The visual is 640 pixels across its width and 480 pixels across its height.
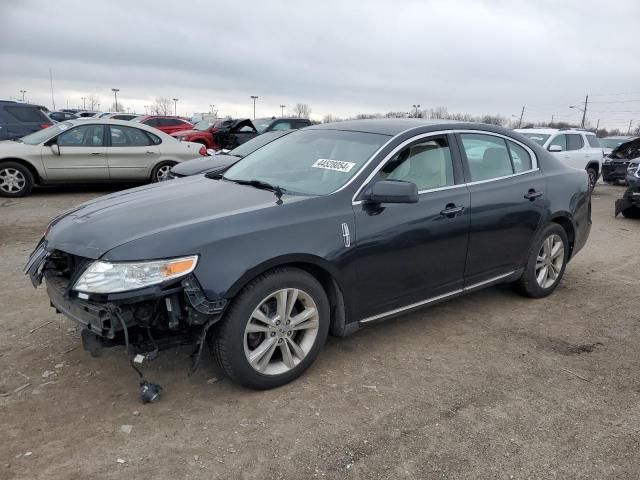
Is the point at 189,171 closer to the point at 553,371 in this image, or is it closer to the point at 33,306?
the point at 33,306

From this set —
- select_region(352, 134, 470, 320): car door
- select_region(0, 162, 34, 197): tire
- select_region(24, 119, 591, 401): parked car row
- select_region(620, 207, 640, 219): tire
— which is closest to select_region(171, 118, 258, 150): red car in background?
select_region(0, 162, 34, 197): tire

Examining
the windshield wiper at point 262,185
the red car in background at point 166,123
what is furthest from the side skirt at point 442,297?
the red car in background at point 166,123

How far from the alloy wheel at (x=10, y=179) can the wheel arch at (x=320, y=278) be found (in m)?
8.64

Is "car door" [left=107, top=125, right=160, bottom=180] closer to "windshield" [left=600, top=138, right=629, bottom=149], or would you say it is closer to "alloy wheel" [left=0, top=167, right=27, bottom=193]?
"alloy wheel" [left=0, top=167, right=27, bottom=193]

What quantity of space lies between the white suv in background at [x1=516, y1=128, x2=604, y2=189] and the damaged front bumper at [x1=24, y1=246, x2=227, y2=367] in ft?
39.4

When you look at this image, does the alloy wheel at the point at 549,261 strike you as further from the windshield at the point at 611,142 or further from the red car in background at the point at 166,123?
the windshield at the point at 611,142

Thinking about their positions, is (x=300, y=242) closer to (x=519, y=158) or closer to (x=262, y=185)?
(x=262, y=185)

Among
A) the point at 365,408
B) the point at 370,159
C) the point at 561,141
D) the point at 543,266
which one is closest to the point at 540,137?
the point at 561,141

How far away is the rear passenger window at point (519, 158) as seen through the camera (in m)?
4.62

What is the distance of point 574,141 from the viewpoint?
45.0ft

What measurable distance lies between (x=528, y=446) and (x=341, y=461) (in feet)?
3.39

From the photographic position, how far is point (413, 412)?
306cm

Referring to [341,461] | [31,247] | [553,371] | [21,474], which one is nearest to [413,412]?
[341,461]

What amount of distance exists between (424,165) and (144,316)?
7.68 ft
